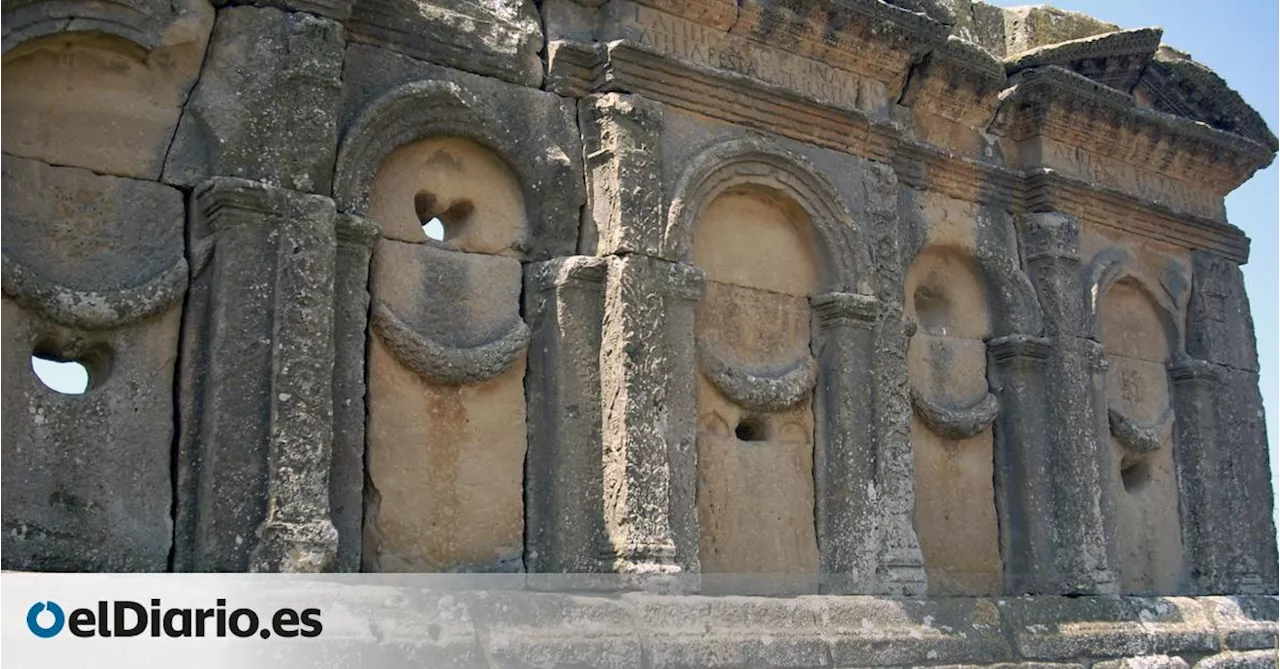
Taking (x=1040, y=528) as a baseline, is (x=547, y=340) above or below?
above

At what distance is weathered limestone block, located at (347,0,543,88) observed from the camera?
6.64m

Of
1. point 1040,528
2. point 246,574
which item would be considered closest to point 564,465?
point 246,574

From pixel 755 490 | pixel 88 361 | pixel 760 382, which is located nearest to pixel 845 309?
pixel 760 382

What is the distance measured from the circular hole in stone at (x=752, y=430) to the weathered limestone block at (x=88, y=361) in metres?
3.27

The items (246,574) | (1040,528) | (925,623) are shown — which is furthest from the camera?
(1040,528)

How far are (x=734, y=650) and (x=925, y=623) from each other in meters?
1.53

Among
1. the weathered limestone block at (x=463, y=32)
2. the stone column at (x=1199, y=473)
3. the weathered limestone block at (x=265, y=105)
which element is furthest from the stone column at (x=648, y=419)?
the stone column at (x=1199, y=473)

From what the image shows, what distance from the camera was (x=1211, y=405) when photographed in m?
10.5

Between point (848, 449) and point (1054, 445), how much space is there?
7.02 ft

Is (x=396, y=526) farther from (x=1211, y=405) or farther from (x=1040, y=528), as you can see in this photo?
(x=1211, y=405)

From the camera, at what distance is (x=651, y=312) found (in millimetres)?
6965

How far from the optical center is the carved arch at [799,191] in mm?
7531

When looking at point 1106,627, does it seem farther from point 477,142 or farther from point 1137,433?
point 477,142

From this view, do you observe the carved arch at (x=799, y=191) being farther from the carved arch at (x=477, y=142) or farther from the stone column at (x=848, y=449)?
the carved arch at (x=477, y=142)
